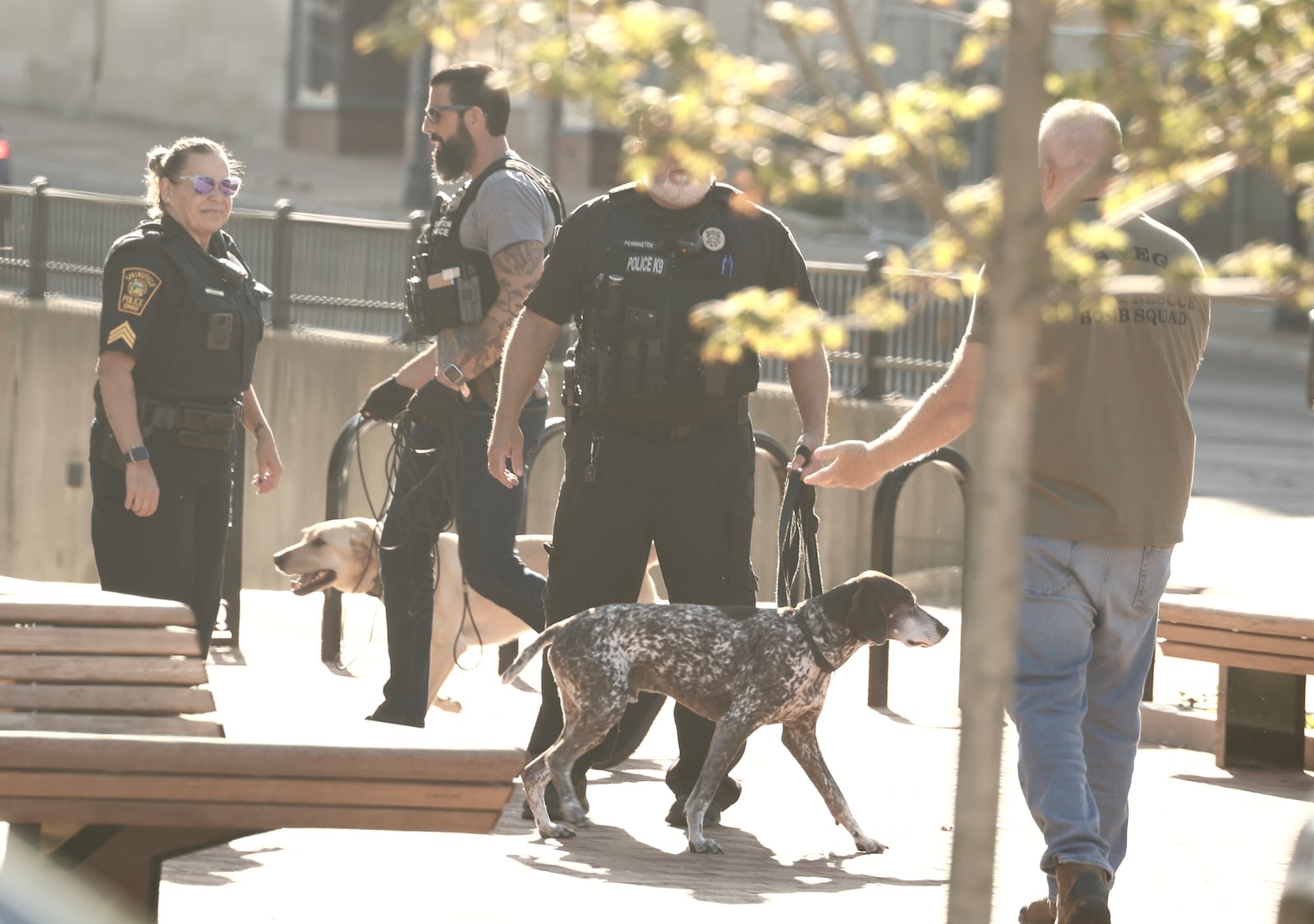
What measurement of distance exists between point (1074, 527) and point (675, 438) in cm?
148

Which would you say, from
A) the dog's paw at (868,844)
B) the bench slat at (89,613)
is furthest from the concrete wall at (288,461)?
the bench slat at (89,613)

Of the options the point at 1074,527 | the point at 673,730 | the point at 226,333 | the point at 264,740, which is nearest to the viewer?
the point at 264,740

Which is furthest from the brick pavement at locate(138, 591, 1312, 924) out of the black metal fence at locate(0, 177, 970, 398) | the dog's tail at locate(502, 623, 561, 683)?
the black metal fence at locate(0, 177, 970, 398)

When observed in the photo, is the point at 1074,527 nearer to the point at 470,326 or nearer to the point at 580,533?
the point at 580,533

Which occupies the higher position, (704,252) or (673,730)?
(704,252)

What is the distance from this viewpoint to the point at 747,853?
609 cm

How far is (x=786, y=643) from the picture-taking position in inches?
242

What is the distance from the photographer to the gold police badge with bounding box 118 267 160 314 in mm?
6434

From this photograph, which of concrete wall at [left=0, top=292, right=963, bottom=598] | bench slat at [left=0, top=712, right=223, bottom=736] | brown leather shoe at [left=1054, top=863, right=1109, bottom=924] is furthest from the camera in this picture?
concrete wall at [left=0, top=292, right=963, bottom=598]

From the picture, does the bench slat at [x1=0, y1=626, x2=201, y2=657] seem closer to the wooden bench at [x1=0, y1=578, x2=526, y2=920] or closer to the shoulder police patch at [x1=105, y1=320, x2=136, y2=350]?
the wooden bench at [x1=0, y1=578, x2=526, y2=920]

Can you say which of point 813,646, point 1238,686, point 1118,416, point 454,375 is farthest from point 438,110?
point 1238,686

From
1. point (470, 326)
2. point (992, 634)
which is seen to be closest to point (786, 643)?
point (470, 326)

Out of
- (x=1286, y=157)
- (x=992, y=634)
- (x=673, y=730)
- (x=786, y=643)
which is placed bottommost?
(x=673, y=730)

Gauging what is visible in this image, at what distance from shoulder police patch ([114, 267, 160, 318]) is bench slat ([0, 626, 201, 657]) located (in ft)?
5.92
